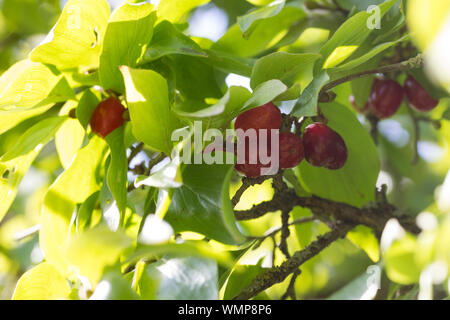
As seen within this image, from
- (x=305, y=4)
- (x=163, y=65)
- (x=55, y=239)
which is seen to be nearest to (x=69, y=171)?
(x=55, y=239)

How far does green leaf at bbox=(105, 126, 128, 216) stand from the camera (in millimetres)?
639

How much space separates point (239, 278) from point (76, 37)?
0.40 m

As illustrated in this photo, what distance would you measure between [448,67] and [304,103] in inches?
9.9

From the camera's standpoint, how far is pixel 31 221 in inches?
62.6

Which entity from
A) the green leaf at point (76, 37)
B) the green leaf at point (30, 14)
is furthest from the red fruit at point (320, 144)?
the green leaf at point (30, 14)

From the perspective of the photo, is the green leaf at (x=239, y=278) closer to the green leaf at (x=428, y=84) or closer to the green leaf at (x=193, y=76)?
the green leaf at (x=193, y=76)

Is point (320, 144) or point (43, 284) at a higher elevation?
point (320, 144)

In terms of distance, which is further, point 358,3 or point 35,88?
point 358,3

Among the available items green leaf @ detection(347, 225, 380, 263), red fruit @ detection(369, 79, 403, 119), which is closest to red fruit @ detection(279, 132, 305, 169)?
green leaf @ detection(347, 225, 380, 263)

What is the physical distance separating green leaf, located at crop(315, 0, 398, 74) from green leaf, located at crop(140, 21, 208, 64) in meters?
0.17

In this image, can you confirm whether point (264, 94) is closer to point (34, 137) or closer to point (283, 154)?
point (283, 154)

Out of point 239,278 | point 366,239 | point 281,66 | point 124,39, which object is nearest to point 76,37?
point 124,39

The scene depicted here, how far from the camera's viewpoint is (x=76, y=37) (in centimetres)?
72

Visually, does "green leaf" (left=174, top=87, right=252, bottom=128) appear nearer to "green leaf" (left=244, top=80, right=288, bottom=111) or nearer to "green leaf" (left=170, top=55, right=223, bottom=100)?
"green leaf" (left=244, top=80, right=288, bottom=111)
